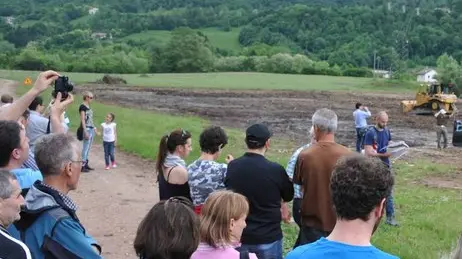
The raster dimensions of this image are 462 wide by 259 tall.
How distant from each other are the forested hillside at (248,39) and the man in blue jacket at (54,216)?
275ft

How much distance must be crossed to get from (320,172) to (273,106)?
35.4m

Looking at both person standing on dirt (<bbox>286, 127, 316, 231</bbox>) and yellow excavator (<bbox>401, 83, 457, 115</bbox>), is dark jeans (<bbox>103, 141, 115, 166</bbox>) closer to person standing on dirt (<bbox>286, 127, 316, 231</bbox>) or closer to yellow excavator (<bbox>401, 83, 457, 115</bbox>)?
person standing on dirt (<bbox>286, 127, 316, 231</bbox>)

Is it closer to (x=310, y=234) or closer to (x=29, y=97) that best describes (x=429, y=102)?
(x=310, y=234)

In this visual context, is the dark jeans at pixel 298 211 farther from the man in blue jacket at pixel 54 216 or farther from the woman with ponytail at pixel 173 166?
the man in blue jacket at pixel 54 216

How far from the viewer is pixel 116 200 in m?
12.3

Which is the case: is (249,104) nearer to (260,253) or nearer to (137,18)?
(260,253)

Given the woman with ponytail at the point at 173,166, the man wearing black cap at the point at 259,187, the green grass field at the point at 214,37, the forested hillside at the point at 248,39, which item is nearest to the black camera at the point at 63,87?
the woman with ponytail at the point at 173,166

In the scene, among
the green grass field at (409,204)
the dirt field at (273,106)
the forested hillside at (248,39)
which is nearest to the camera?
the green grass field at (409,204)

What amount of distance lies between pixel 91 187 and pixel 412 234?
6227mm

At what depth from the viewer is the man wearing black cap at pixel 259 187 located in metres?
5.72

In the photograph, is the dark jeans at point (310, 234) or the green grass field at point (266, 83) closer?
the dark jeans at point (310, 234)

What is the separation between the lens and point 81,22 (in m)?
190

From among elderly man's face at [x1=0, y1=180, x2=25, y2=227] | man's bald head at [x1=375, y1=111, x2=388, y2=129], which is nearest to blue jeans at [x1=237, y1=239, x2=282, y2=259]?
elderly man's face at [x1=0, y1=180, x2=25, y2=227]

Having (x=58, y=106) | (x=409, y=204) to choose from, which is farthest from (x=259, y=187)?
(x=409, y=204)
